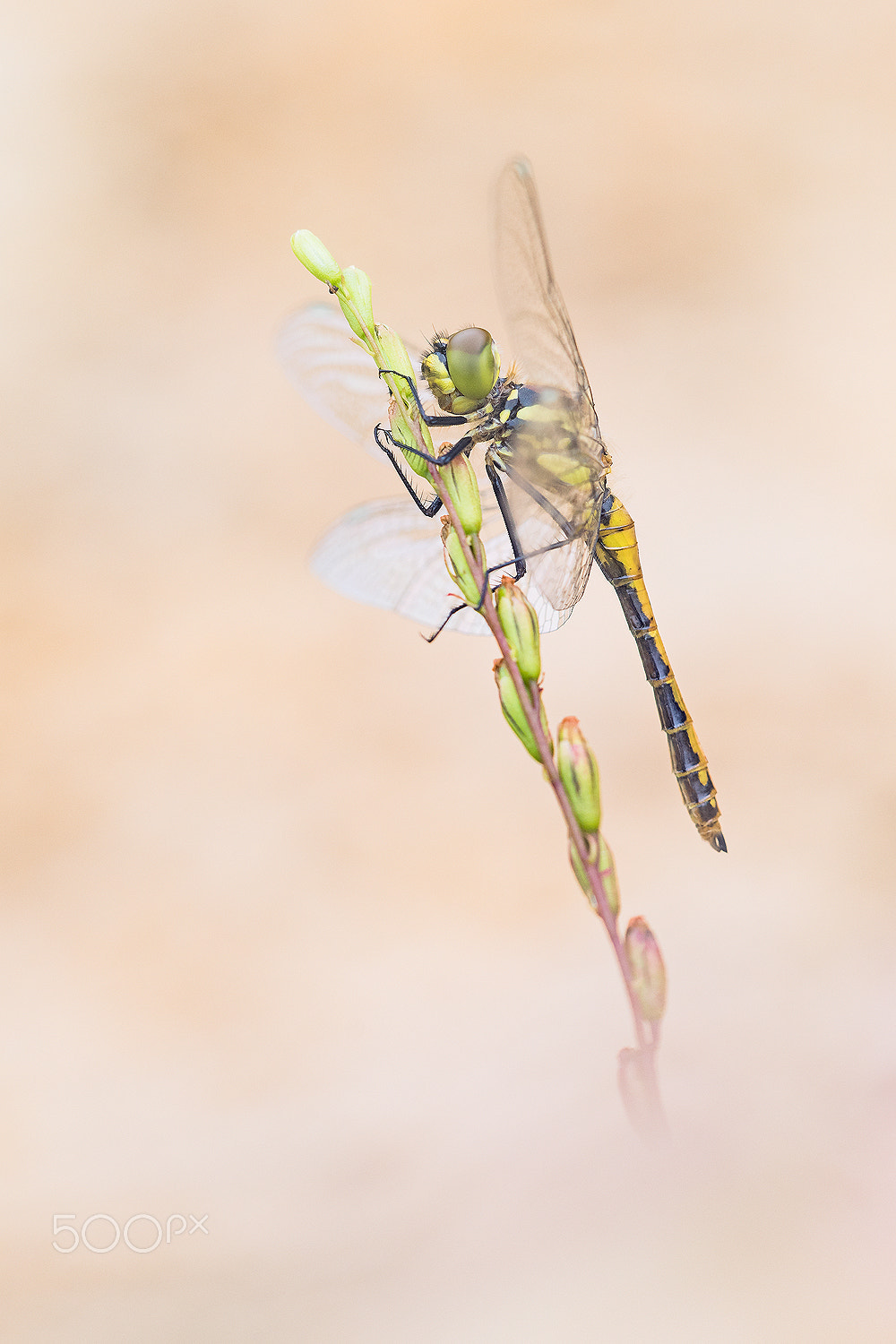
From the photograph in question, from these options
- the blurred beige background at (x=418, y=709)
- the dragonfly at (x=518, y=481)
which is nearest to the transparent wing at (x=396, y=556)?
the dragonfly at (x=518, y=481)

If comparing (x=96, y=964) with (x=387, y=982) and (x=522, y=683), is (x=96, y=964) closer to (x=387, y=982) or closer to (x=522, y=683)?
(x=387, y=982)

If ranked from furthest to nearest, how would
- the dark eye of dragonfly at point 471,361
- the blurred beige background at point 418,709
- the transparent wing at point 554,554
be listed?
1. the blurred beige background at point 418,709
2. the transparent wing at point 554,554
3. the dark eye of dragonfly at point 471,361

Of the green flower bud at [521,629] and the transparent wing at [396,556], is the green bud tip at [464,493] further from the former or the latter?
the transparent wing at [396,556]

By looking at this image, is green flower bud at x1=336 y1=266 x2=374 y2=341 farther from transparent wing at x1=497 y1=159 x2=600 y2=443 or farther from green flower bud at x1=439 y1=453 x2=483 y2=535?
transparent wing at x1=497 y1=159 x2=600 y2=443

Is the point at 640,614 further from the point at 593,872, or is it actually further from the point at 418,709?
the point at 418,709

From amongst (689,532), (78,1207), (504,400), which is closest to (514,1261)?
(78,1207)
